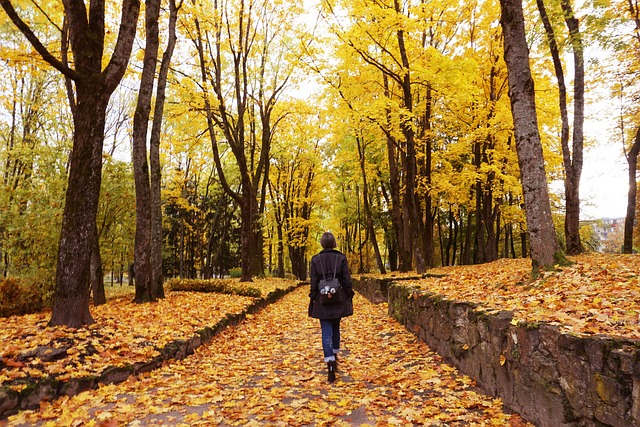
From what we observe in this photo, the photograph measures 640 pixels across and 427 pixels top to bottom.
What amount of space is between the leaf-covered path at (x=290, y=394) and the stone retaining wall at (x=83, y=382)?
12 cm

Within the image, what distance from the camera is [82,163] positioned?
20.9 feet

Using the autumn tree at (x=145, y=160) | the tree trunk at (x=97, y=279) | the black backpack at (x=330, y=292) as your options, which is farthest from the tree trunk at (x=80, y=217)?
the tree trunk at (x=97, y=279)

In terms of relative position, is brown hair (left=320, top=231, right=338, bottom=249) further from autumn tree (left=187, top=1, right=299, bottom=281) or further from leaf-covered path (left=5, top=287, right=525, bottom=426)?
autumn tree (left=187, top=1, right=299, bottom=281)

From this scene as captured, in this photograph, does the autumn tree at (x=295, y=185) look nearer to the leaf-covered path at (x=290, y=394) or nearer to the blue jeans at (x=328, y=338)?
the leaf-covered path at (x=290, y=394)

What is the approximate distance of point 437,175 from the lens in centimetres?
1953

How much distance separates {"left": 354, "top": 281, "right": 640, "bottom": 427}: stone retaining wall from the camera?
253cm

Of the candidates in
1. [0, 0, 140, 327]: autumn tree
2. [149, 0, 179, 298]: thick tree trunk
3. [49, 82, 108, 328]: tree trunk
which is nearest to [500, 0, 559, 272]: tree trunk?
[0, 0, 140, 327]: autumn tree

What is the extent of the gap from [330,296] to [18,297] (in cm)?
928

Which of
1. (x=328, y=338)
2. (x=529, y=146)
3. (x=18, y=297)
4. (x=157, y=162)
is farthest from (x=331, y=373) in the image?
(x=18, y=297)

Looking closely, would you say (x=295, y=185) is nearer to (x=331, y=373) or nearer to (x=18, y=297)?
(x=18, y=297)

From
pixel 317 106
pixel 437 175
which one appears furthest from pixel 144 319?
pixel 317 106

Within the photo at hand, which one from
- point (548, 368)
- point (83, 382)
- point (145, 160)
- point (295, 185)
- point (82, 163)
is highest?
point (295, 185)

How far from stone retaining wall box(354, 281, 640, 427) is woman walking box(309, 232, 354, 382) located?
159 cm

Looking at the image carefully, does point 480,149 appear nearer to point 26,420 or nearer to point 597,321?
point 597,321
